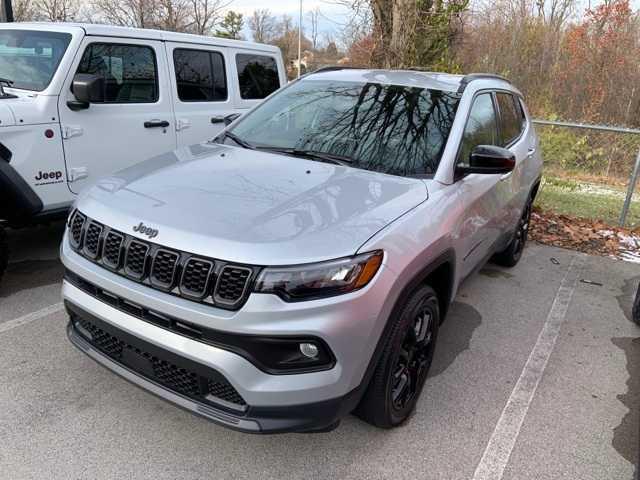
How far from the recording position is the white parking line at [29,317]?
3.54 metres

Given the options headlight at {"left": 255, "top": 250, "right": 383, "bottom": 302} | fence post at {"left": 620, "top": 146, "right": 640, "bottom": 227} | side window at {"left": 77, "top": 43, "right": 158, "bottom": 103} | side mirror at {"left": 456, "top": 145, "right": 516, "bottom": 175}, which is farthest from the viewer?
fence post at {"left": 620, "top": 146, "right": 640, "bottom": 227}

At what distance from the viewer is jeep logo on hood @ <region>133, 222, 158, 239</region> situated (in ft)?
7.18

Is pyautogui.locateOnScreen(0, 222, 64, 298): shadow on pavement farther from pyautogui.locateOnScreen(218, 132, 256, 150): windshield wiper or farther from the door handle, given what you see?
pyautogui.locateOnScreen(218, 132, 256, 150): windshield wiper

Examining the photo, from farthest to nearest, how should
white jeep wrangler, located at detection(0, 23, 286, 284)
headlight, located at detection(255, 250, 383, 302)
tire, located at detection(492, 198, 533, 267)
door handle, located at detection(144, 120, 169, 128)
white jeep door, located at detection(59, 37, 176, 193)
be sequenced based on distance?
tire, located at detection(492, 198, 533, 267) → door handle, located at detection(144, 120, 169, 128) → white jeep door, located at detection(59, 37, 176, 193) → white jeep wrangler, located at detection(0, 23, 286, 284) → headlight, located at detection(255, 250, 383, 302)

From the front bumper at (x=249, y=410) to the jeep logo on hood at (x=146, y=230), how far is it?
452mm

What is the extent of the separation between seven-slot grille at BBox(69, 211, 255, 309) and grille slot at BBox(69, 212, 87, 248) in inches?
3.1

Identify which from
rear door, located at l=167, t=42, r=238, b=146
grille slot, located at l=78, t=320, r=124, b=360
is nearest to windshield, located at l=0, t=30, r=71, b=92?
rear door, located at l=167, t=42, r=238, b=146

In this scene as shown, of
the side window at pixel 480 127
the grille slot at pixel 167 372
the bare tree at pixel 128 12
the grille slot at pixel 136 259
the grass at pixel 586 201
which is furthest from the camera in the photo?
the bare tree at pixel 128 12

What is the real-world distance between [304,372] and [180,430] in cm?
98

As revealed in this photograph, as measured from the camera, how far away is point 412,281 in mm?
2404

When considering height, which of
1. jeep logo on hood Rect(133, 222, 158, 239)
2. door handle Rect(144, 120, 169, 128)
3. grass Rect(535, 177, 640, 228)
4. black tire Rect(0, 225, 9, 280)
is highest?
jeep logo on hood Rect(133, 222, 158, 239)

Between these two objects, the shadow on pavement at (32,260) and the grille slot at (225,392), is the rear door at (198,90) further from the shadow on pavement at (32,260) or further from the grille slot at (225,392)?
the grille slot at (225,392)

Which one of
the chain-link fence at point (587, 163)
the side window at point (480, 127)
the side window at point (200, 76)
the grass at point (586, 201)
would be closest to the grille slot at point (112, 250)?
the side window at point (480, 127)

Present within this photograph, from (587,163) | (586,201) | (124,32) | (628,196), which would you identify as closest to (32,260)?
(124,32)
